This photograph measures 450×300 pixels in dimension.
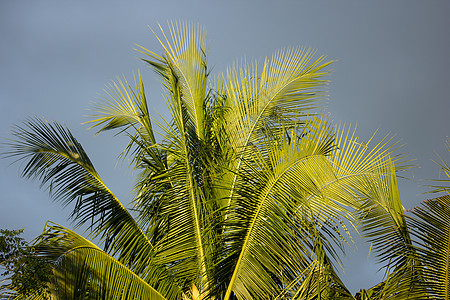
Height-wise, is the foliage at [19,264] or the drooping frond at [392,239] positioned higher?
the drooping frond at [392,239]

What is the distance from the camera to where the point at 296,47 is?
7.29m

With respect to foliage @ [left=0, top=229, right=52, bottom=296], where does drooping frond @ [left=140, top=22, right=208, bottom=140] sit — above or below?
above

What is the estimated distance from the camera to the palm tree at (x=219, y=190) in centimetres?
552

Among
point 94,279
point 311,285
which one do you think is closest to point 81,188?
point 94,279

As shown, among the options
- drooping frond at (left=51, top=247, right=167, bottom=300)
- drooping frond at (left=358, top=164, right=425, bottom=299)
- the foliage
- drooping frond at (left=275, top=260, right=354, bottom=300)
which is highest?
drooping frond at (left=358, top=164, right=425, bottom=299)

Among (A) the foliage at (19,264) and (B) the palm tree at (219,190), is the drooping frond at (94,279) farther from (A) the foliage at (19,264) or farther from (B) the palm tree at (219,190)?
(A) the foliage at (19,264)

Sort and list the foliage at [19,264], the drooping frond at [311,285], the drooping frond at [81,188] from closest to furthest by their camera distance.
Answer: the foliage at [19,264] < the drooping frond at [311,285] < the drooping frond at [81,188]

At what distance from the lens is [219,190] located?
691cm

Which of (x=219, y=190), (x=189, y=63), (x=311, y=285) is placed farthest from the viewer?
(x=189, y=63)

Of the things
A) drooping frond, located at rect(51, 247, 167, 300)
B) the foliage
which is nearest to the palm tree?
drooping frond, located at rect(51, 247, 167, 300)

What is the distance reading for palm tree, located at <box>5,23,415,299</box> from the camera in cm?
552

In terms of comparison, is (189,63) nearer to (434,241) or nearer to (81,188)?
(81,188)

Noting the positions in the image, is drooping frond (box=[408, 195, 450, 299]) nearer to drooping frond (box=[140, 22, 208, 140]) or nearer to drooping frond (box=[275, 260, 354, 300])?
drooping frond (box=[275, 260, 354, 300])

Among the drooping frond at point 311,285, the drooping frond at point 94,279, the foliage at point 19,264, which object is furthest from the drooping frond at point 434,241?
the foliage at point 19,264
